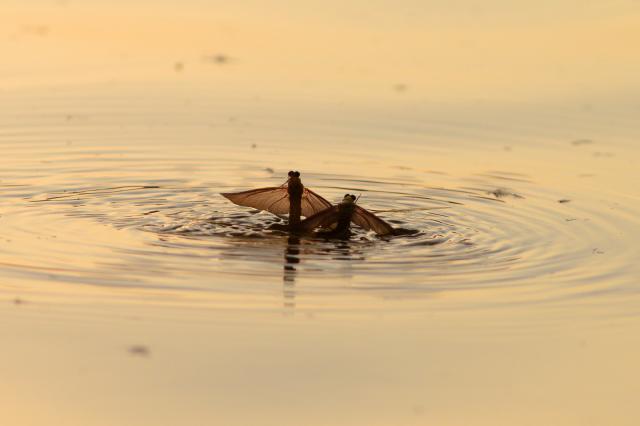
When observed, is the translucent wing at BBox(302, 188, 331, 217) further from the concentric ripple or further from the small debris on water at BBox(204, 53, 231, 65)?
the small debris on water at BBox(204, 53, 231, 65)

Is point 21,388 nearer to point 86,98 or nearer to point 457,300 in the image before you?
point 457,300

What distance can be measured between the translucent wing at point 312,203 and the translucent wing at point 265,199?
0.17 m

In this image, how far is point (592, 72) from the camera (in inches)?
750

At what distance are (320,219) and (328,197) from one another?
5.51 feet

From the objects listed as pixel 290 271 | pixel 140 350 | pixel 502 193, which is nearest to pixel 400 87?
pixel 502 193

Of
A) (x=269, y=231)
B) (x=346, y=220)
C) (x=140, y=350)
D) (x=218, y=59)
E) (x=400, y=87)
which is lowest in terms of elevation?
(x=140, y=350)

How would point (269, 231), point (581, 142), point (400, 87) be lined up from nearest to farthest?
→ 1. point (269, 231)
2. point (581, 142)
3. point (400, 87)

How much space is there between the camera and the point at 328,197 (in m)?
14.0

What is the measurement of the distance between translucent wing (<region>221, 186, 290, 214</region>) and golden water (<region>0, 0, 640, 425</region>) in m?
0.21

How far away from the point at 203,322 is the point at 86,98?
8.39m

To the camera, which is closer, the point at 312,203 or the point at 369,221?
the point at 369,221

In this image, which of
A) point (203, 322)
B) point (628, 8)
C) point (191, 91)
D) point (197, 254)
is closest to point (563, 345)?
point (203, 322)

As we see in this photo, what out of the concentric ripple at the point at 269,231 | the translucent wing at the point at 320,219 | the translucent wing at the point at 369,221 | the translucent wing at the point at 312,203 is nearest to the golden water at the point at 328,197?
the concentric ripple at the point at 269,231

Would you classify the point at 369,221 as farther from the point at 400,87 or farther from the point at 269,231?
the point at 400,87
